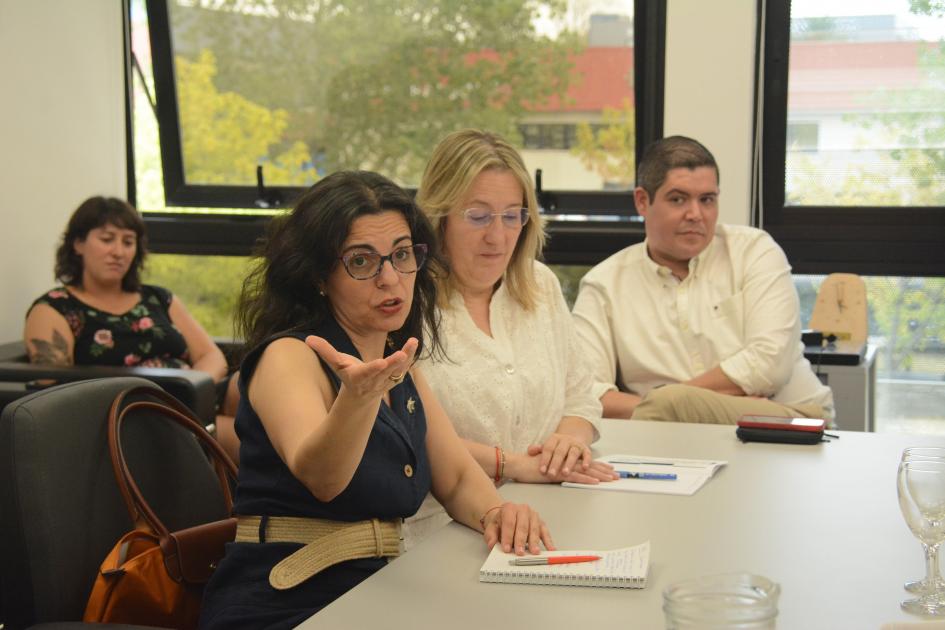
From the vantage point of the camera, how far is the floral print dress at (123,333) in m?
4.07

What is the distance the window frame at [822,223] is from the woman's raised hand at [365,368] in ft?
11.4

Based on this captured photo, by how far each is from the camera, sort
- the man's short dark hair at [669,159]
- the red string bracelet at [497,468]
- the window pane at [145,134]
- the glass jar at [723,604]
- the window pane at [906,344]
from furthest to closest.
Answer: the window pane at [145,134] < the window pane at [906,344] < the man's short dark hair at [669,159] < the red string bracelet at [497,468] < the glass jar at [723,604]

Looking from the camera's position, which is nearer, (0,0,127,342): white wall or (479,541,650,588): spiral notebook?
(479,541,650,588): spiral notebook

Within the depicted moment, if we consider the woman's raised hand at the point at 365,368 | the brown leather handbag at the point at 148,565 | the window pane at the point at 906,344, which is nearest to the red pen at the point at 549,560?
the woman's raised hand at the point at 365,368

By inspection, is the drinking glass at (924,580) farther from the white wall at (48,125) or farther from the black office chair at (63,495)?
the white wall at (48,125)

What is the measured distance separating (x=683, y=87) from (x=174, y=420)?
9.99 feet

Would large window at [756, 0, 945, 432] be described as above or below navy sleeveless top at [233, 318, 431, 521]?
above

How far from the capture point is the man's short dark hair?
3.52 m

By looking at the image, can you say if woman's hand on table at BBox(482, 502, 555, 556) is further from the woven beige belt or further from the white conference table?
the woven beige belt

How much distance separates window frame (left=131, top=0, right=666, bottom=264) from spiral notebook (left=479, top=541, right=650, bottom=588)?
330 cm

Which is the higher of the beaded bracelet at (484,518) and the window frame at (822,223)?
the window frame at (822,223)

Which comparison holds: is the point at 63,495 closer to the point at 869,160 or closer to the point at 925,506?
the point at 925,506

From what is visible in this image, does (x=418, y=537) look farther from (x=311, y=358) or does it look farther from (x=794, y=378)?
(x=794, y=378)

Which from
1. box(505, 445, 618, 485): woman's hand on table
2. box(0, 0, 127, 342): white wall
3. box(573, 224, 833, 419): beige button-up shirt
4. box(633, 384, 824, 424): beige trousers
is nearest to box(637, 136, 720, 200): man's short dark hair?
box(573, 224, 833, 419): beige button-up shirt
